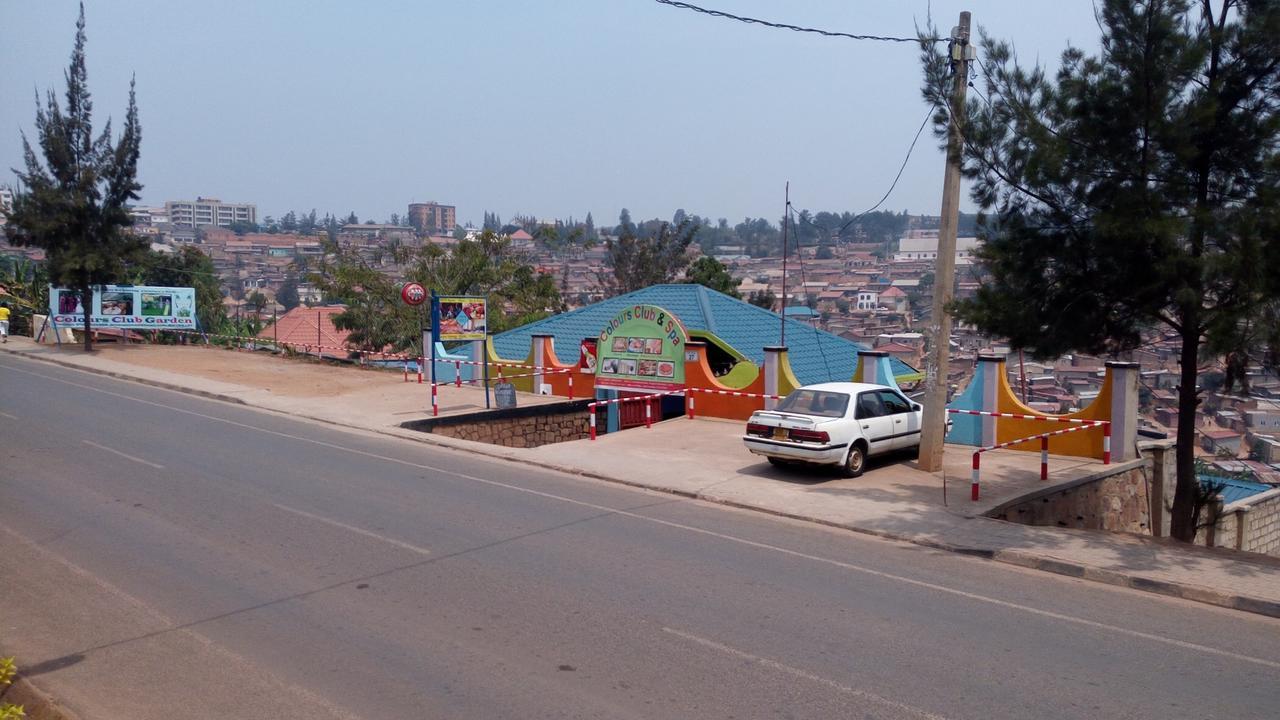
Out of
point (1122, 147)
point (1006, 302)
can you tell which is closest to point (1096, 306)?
point (1006, 302)

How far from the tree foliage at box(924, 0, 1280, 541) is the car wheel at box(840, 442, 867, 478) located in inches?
122

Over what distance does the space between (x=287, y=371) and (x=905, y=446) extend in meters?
21.9

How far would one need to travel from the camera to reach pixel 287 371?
3144 cm

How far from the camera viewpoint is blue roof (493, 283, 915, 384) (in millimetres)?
26656

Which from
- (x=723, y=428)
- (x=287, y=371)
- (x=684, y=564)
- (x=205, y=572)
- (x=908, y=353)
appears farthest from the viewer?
(x=908, y=353)

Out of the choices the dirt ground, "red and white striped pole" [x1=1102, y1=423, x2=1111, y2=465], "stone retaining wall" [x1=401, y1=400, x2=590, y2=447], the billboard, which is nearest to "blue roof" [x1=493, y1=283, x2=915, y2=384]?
"stone retaining wall" [x1=401, y1=400, x2=590, y2=447]

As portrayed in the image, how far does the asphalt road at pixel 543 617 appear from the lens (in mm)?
6344

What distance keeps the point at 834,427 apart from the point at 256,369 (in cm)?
2302

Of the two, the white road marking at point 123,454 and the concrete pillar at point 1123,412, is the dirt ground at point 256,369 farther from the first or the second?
the concrete pillar at point 1123,412

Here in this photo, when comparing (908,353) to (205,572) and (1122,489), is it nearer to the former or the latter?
(1122,489)

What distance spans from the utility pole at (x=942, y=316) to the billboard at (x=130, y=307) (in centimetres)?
3377

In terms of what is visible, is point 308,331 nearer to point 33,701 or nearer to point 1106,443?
point 1106,443

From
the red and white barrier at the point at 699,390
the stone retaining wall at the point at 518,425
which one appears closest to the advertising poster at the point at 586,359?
the stone retaining wall at the point at 518,425

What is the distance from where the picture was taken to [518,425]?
2297cm
